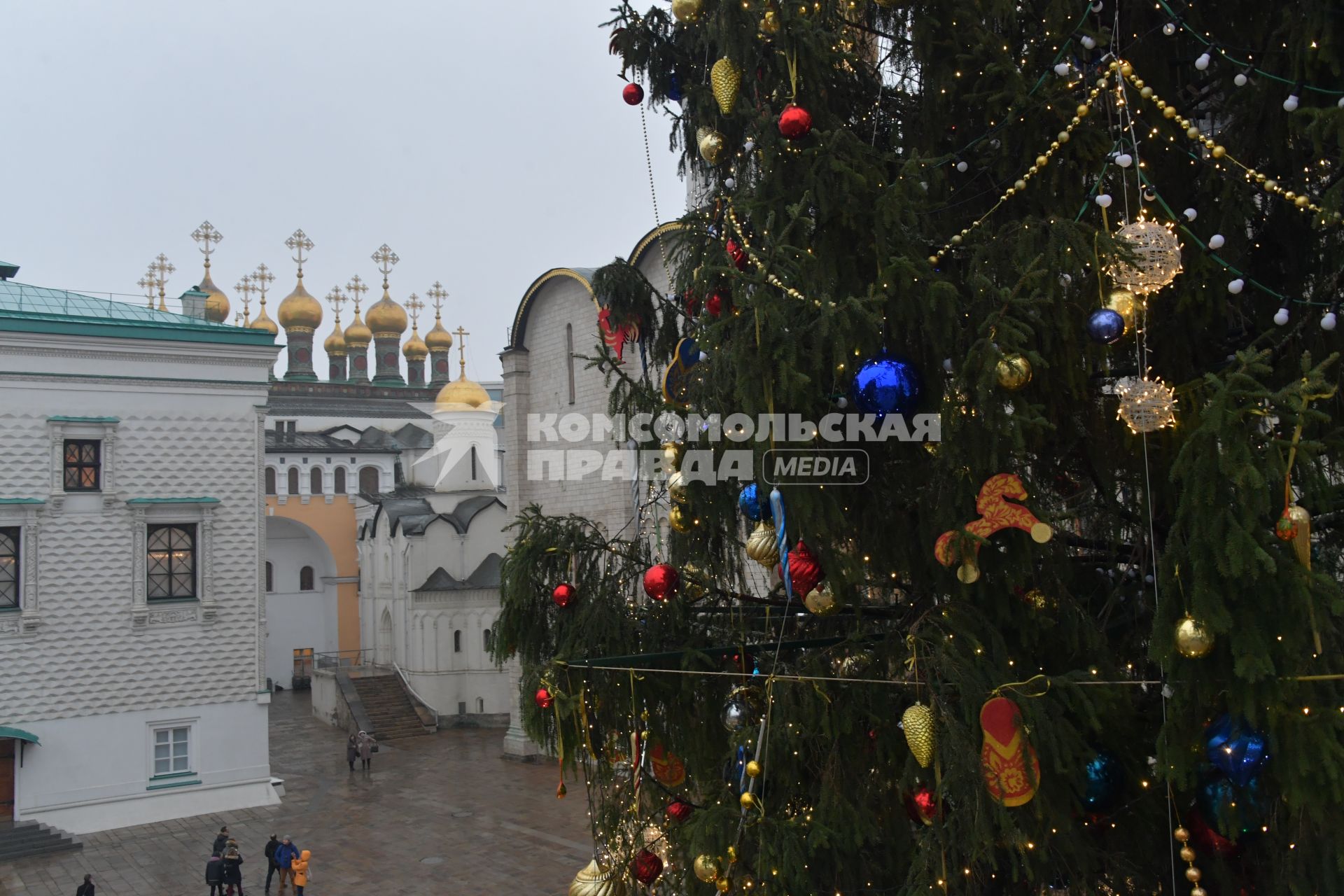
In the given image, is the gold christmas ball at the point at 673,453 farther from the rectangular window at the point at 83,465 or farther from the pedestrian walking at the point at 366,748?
the pedestrian walking at the point at 366,748

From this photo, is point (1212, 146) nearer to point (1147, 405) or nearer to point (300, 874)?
point (1147, 405)

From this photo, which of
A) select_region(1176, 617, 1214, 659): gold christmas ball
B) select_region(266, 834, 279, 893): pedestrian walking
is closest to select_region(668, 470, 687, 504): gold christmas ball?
select_region(1176, 617, 1214, 659): gold christmas ball

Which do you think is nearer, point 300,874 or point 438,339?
point 300,874

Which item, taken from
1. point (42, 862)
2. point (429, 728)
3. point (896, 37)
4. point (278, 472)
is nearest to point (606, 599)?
point (896, 37)

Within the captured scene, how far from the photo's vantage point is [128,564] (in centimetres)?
2023

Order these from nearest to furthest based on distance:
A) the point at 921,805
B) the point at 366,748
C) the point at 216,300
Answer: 1. the point at 921,805
2. the point at 366,748
3. the point at 216,300

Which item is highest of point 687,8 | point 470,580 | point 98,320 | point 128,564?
point 98,320

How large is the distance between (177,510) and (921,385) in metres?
18.2

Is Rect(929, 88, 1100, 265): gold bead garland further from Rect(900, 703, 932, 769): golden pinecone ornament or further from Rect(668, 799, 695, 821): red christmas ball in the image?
Rect(668, 799, 695, 821): red christmas ball

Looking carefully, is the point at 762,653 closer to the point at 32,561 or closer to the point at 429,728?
the point at 32,561

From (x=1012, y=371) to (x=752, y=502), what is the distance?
5.31 feet

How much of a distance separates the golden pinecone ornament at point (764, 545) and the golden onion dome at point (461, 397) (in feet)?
109

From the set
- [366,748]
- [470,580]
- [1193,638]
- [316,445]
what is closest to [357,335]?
[316,445]

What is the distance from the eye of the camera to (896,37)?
6.79 metres
